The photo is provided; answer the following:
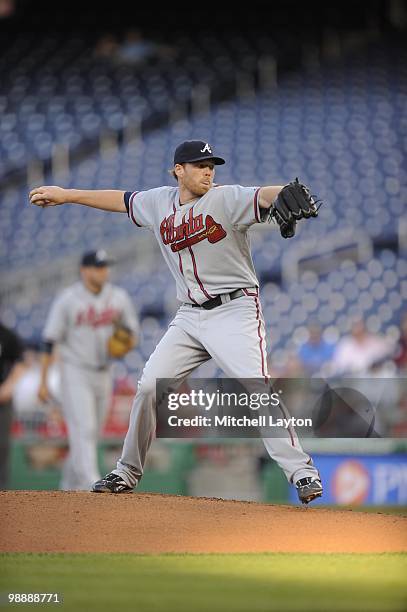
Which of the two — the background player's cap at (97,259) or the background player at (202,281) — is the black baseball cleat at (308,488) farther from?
the background player's cap at (97,259)

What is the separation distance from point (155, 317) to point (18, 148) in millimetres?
3069

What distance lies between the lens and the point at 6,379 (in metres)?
4.95

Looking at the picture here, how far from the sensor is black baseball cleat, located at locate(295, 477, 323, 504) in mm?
3117

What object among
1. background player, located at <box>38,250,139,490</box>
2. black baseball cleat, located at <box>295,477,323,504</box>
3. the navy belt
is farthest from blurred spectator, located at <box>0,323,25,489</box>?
black baseball cleat, located at <box>295,477,323,504</box>

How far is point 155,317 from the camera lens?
7375 millimetres

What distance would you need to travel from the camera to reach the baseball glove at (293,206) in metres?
2.79

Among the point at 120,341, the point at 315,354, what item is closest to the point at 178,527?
the point at 120,341

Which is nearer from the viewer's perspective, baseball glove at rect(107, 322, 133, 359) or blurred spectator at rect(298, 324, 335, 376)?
baseball glove at rect(107, 322, 133, 359)

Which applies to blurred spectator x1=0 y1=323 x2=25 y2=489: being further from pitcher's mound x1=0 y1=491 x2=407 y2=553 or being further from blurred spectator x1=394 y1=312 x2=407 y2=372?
blurred spectator x1=394 y1=312 x2=407 y2=372

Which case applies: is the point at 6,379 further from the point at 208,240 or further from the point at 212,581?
the point at 212,581

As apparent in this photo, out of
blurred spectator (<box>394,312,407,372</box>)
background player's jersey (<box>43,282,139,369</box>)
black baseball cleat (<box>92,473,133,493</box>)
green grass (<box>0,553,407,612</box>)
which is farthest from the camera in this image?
background player's jersey (<box>43,282,139,369</box>)

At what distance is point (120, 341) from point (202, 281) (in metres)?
2.06

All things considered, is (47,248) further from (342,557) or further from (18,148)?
(342,557)

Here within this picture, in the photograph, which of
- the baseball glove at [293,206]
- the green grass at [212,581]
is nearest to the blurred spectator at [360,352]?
the baseball glove at [293,206]
